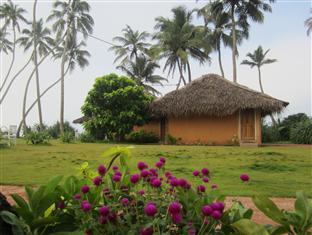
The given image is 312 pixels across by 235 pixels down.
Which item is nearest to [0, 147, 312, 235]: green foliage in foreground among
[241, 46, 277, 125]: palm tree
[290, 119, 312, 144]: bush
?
[290, 119, 312, 144]: bush

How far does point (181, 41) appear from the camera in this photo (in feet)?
90.0

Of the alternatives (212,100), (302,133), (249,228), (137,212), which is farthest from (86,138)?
(249,228)

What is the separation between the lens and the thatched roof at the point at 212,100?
1803 cm

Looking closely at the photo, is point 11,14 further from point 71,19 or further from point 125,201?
point 125,201

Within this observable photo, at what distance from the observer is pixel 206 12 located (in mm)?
29969

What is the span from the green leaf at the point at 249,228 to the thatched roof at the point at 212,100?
16.8 meters

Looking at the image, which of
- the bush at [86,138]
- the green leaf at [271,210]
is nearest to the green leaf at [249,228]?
the green leaf at [271,210]

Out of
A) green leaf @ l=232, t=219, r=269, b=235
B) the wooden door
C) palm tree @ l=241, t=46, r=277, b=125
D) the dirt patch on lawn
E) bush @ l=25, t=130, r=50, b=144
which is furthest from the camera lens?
palm tree @ l=241, t=46, r=277, b=125

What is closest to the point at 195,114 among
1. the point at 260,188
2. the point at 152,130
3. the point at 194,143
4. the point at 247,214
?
the point at 194,143

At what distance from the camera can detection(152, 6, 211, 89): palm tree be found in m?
27.3

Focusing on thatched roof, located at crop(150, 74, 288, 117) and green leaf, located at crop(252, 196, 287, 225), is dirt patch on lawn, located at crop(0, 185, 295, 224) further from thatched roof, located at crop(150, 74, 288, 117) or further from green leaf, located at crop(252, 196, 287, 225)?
thatched roof, located at crop(150, 74, 288, 117)

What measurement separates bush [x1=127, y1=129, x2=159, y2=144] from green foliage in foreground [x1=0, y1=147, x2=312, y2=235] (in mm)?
18249

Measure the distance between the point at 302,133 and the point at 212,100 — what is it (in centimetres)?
613

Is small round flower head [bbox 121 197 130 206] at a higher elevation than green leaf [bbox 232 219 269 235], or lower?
higher
